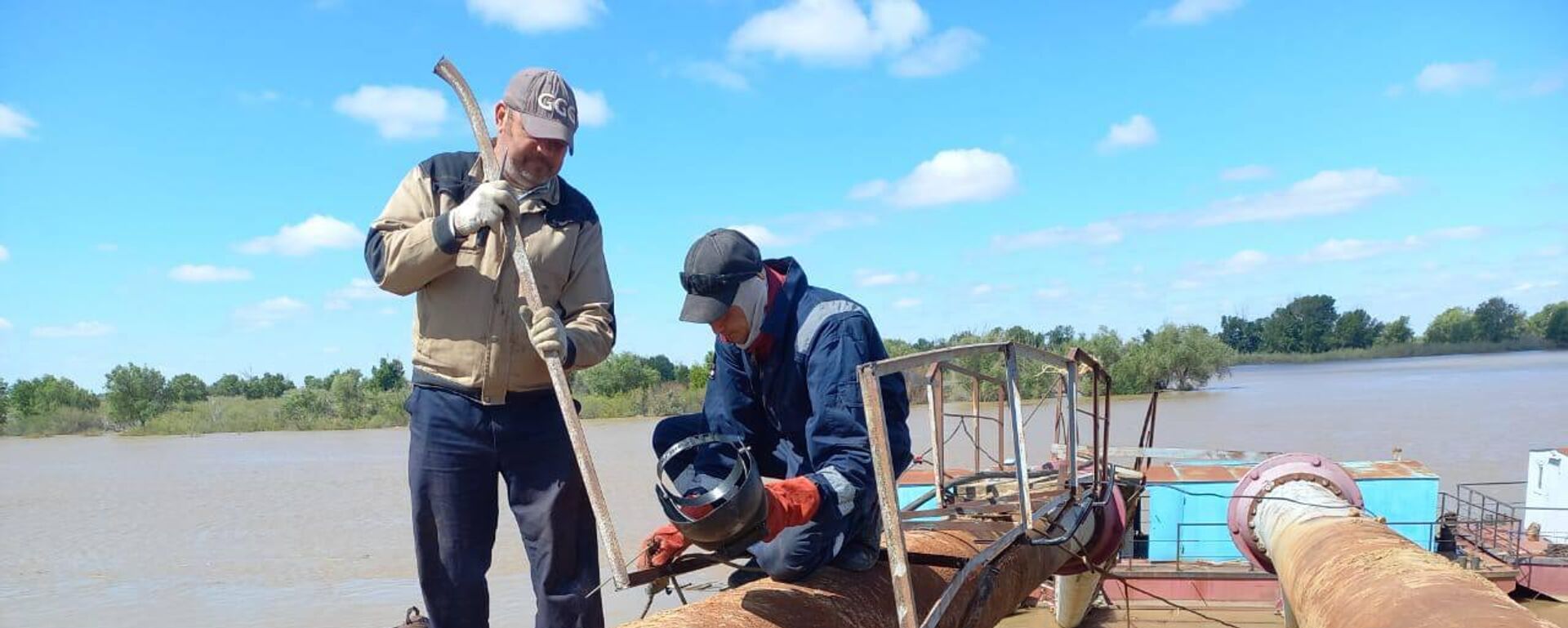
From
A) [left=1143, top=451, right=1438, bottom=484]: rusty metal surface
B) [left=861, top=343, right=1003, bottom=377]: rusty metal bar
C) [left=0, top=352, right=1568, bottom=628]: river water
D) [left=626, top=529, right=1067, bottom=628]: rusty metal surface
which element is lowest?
[left=0, top=352, right=1568, bottom=628]: river water

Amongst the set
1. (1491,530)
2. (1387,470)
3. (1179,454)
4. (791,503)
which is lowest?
(1491,530)

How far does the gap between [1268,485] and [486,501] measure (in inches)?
168

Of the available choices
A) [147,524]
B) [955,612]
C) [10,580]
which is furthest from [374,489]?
[955,612]

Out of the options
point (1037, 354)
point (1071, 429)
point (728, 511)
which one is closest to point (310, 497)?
point (1071, 429)

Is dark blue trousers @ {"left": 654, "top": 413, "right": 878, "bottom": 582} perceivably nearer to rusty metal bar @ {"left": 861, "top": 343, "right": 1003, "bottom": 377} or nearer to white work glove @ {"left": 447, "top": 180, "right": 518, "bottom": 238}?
rusty metal bar @ {"left": 861, "top": 343, "right": 1003, "bottom": 377}

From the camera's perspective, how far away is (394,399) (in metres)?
37.8

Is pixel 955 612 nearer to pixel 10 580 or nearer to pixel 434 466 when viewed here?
pixel 434 466

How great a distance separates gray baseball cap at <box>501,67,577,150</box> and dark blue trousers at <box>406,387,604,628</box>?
0.85 metres

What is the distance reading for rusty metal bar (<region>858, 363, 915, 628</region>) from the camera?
2.26 meters

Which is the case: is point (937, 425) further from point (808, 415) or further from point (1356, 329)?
point (1356, 329)

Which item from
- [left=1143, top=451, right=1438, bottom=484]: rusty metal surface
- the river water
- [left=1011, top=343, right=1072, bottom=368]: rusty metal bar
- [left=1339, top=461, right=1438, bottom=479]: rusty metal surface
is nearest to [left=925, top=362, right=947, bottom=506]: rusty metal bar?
[left=1011, top=343, right=1072, bottom=368]: rusty metal bar

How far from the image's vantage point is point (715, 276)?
2.94 m

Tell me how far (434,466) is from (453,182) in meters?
0.91

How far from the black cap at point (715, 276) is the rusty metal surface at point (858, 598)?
2.43ft
